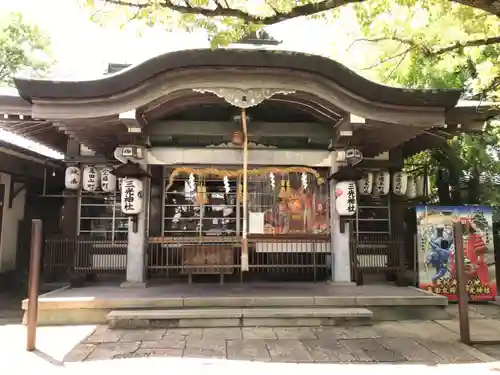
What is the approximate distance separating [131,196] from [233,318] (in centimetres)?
345

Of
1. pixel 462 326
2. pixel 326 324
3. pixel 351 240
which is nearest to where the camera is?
pixel 462 326

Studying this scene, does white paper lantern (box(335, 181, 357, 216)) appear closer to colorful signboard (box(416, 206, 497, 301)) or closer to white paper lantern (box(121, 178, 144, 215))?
colorful signboard (box(416, 206, 497, 301))

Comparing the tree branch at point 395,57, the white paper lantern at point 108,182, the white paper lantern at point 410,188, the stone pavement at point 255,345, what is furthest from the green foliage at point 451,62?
the white paper lantern at point 108,182

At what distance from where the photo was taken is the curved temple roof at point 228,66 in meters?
7.59

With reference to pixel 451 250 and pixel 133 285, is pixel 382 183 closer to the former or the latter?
pixel 451 250

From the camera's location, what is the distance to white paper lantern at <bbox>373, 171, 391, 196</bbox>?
11.0 meters

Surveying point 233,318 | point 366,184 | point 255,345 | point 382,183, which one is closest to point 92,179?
point 233,318

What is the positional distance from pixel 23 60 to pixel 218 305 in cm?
1787

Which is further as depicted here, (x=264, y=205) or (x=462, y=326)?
(x=264, y=205)

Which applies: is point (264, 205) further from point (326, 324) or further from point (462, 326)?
point (462, 326)

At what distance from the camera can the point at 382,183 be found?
1098cm

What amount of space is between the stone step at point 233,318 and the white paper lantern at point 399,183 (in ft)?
14.8

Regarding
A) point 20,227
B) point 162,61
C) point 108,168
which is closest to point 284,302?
point 162,61

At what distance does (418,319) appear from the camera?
7.98 m
